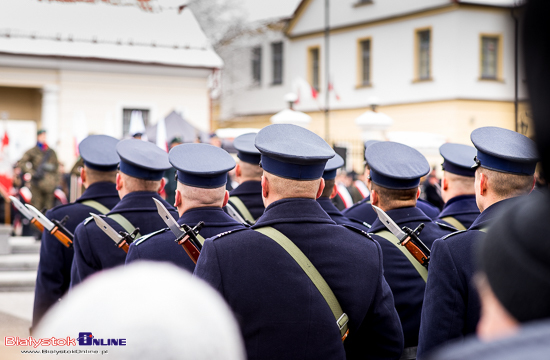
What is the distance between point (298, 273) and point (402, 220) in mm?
1231

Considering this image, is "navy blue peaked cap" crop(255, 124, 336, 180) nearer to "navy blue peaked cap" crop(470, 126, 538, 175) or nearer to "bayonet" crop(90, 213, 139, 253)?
"navy blue peaked cap" crop(470, 126, 538, 175)

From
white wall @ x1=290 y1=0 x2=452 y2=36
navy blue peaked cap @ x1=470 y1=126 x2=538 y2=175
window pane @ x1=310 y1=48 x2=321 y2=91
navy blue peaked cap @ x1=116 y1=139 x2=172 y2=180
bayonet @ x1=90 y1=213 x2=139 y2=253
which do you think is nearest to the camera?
navy blue peaked cap @ x1=470 y1=126 x2=538 y2=175

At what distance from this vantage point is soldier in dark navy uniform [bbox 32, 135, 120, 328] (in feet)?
15.3

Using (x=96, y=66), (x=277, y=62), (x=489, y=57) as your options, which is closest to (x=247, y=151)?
(x=96, y=66)

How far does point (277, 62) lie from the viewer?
3394 centimetres

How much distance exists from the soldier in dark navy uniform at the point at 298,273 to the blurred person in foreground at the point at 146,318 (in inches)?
63.0

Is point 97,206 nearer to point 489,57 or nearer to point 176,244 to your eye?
point 176,244

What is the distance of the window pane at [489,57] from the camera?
26422 mm

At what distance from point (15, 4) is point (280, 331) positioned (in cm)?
1958

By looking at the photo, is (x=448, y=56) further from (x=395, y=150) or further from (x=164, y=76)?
(x=395, y=150)

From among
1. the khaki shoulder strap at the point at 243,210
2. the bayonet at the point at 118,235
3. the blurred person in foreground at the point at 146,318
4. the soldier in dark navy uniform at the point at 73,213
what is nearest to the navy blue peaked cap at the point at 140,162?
the bayonet at the point at 118,235

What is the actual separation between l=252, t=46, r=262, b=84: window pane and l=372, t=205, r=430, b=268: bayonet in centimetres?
3144

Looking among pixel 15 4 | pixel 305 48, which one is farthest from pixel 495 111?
pixel 15 4

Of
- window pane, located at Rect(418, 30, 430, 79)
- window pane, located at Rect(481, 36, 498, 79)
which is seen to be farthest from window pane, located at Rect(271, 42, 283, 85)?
window pane, located at Rect(481, 36, 498, 79)
